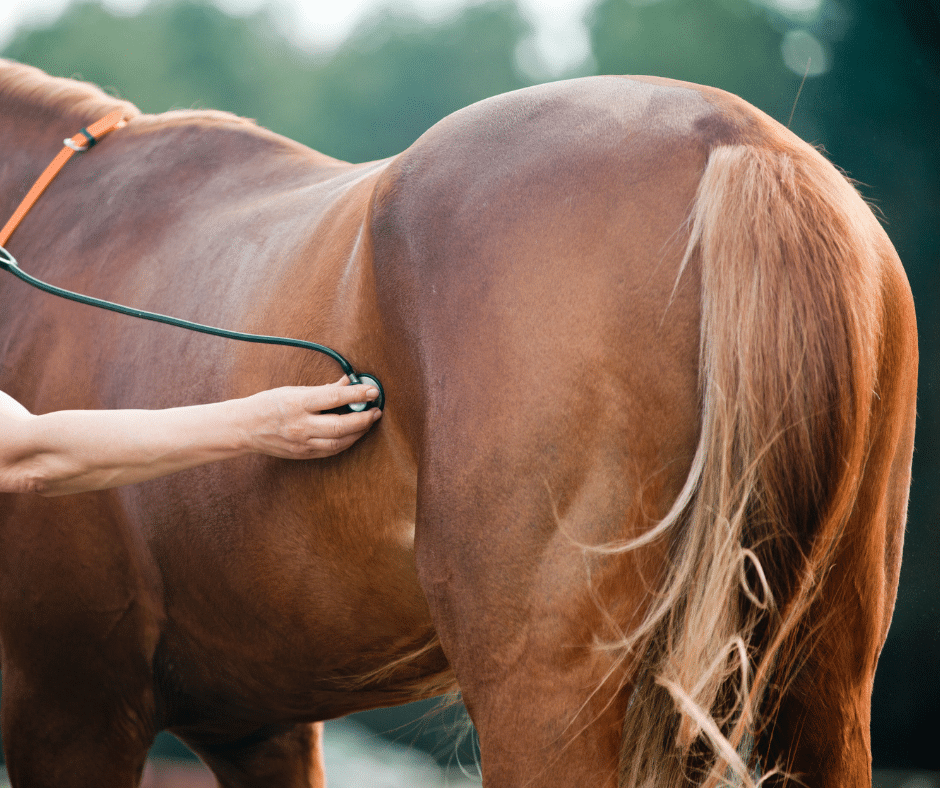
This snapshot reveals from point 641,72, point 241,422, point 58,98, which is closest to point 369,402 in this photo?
point 241,422

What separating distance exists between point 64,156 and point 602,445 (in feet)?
4.91

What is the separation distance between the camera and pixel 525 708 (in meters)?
0.84

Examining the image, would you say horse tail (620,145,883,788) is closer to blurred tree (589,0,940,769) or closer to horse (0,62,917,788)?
horse (0,62,917,788)

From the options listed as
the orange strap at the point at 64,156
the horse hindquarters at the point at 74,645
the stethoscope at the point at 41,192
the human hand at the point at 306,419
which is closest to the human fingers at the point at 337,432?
the human hand at the point at 306,419

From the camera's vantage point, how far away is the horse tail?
78 cm

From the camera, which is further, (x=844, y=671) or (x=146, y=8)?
(x=146, y=8)

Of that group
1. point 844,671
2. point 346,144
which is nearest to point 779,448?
point 844,671

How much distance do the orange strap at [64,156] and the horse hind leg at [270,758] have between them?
126 cm

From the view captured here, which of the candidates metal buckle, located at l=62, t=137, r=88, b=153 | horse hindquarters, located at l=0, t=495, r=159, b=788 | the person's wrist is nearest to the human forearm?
the person's wrist

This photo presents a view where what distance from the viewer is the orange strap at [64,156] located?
165 cm

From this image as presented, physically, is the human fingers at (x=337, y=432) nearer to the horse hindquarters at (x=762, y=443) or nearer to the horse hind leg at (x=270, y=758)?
the horse hindquarters at (x=762, y=443)

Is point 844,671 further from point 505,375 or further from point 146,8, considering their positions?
point 146,8

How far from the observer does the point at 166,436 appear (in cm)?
100

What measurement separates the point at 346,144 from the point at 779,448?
865 cm
